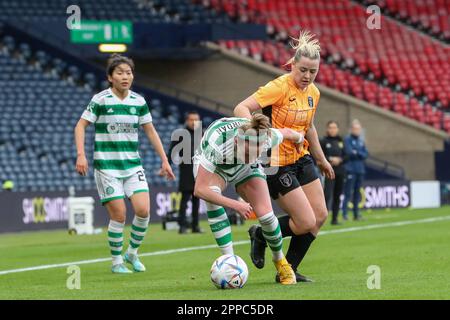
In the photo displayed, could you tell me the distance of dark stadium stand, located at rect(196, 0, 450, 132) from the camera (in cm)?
3734

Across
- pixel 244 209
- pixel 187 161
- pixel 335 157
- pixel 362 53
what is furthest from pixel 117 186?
pixel 362 53

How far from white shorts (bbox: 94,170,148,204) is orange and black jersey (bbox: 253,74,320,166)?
2.14 metres

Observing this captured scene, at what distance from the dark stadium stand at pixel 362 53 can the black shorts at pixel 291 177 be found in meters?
25.5

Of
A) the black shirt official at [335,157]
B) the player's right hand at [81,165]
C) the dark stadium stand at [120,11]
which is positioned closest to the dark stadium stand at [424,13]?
the dark stadium stand at [120,11]

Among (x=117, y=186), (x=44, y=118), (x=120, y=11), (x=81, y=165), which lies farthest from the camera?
(x=120, y=11)

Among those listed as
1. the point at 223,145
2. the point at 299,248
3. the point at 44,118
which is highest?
the point at 44,118

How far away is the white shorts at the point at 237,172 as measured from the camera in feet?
34.7

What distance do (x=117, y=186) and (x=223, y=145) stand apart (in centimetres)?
264

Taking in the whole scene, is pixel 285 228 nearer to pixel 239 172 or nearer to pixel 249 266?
pixel 239 172

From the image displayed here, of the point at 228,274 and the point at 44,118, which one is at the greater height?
the point at 44,118

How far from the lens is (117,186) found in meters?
12.8

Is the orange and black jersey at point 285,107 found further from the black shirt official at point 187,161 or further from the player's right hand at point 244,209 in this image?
the black shirt official at point 187,161

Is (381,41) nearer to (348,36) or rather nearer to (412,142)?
(348,36)
